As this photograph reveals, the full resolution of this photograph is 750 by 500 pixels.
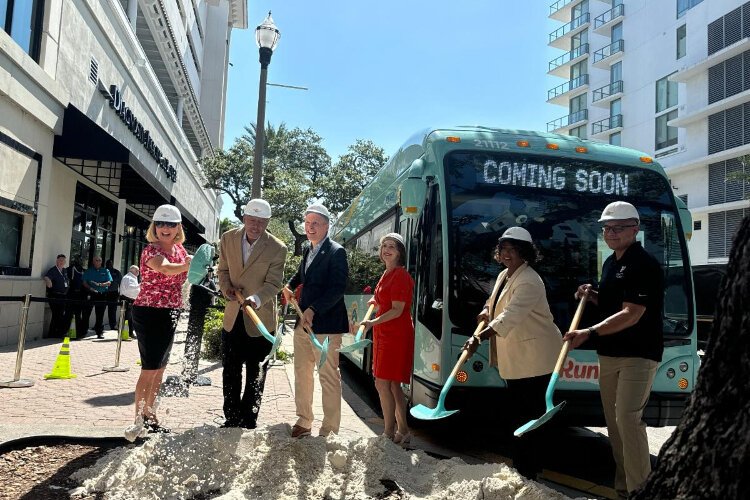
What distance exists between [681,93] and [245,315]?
42211 mm

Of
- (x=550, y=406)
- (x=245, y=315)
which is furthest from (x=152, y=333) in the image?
(x=550, y=406)

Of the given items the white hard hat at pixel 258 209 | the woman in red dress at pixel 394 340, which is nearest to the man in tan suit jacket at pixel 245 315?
the white hard hat at pixel 258 209

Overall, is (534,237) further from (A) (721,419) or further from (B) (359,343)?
(A) (721,419)

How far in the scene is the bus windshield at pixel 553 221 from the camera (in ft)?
18.5

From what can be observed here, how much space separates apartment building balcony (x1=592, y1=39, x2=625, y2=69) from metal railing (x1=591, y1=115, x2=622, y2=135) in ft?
15.2

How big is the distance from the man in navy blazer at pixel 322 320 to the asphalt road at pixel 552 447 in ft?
3.67

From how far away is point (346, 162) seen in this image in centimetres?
4244

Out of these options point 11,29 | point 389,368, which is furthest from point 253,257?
point 11,29

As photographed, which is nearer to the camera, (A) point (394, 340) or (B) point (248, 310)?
(B) point (248, 310)

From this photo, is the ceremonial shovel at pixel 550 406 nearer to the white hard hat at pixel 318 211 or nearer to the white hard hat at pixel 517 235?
the white hard hat at pixel 517 235

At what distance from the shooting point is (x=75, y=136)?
12805 millimetres

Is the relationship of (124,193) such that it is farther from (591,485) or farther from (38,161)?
(591,485)

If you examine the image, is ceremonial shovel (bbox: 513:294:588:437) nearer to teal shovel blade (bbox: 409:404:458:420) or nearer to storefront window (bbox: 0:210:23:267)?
teal shovel blade (bbox: 409:404:458:420)

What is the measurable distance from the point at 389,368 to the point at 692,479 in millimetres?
3623
